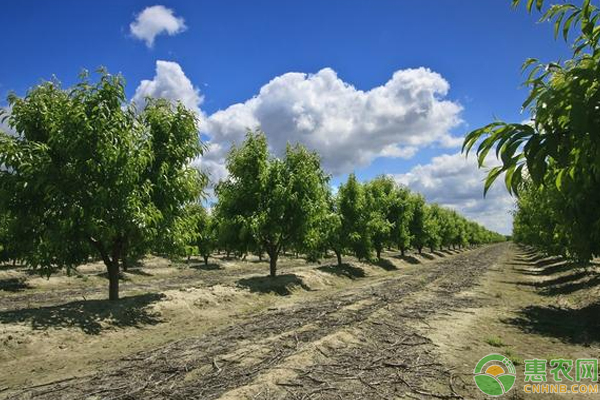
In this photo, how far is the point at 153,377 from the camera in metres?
8.18

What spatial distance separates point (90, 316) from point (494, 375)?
12411 mm

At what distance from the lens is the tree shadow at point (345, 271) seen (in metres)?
32.3

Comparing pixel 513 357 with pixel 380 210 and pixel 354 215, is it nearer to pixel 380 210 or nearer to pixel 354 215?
pixel 354 215

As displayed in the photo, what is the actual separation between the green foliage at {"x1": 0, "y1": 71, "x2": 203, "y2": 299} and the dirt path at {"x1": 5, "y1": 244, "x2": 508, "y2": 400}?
5318 mm

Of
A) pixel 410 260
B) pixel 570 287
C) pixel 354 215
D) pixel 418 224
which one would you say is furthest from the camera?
pixel 418 224

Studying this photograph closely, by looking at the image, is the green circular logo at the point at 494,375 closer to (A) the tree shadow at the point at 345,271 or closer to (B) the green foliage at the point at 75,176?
(B) the green foliage at the point at 75,176

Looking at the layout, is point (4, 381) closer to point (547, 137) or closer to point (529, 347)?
point (547, 137)

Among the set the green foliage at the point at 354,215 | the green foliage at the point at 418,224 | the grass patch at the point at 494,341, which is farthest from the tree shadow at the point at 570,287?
the green foliage at the point at 418,224

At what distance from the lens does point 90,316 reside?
44.1 feet

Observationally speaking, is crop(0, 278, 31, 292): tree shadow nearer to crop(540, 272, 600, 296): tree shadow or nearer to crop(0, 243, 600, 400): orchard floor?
crop(0, 243, 600, 400): orchard floor

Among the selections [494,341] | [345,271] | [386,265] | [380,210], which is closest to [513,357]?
[494,341]

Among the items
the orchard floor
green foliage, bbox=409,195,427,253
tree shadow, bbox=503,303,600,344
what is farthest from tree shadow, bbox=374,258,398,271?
tree shadow, bbox=503,303,600,344

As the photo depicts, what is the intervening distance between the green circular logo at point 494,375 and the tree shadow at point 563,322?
4.16 metres

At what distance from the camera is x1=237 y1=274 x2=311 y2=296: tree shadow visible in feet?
71.7
